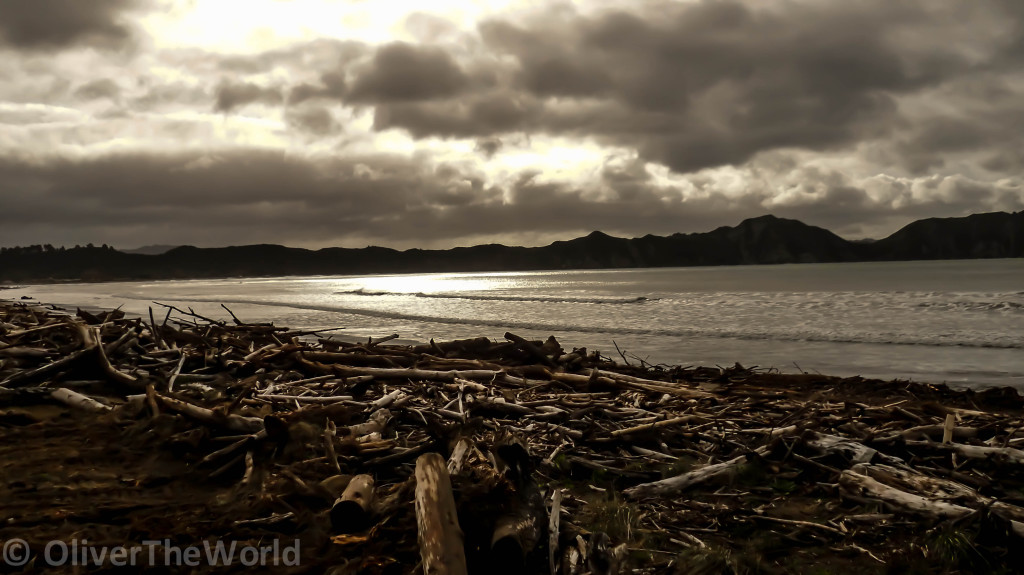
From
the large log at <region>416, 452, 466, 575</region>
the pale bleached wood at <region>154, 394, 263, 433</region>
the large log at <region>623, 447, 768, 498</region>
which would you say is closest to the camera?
the large log at <region>416, 452, 466, 575</region>

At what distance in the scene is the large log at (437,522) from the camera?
2445 mm

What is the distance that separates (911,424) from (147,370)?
8.86 metres

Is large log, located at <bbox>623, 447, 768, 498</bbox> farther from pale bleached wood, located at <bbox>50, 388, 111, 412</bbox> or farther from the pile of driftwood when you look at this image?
pale bleached wood, located at <bbox>50, 388, 111, 412</bbox>

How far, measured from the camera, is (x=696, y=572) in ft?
10.3

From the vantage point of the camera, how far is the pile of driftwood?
2947 mm

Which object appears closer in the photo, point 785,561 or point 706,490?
point 785,561

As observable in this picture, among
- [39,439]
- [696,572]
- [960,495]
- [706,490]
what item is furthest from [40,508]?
Answer: [960,495]

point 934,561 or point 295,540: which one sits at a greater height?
point 295,540

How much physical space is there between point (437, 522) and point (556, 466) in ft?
7.41

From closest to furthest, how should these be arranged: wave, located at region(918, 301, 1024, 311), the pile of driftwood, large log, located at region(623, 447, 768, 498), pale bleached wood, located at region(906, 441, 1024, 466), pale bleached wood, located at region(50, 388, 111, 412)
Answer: the pile of driftwood → large log, located at region(623, 447, 768, 498) → pale bleached wood, located at region(906, 441, 1024, 466) → pale bleached wood, located at region(50, 388, 111, 412) → wave, located at region(918, 301, 1024, 311)

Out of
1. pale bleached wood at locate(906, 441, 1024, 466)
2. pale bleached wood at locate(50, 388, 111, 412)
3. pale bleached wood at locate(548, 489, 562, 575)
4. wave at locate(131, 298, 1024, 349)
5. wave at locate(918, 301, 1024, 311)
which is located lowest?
wave at locate(131, 298, 1024, 349)

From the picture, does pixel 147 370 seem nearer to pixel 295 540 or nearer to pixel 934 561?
pixel 295 540

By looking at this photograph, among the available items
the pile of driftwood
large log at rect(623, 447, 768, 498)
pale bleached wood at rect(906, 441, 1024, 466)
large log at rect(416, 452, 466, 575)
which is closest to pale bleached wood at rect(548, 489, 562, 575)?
the pile of driftwood

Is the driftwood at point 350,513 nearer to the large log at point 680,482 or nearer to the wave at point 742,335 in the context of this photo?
the large log at point 680,482
